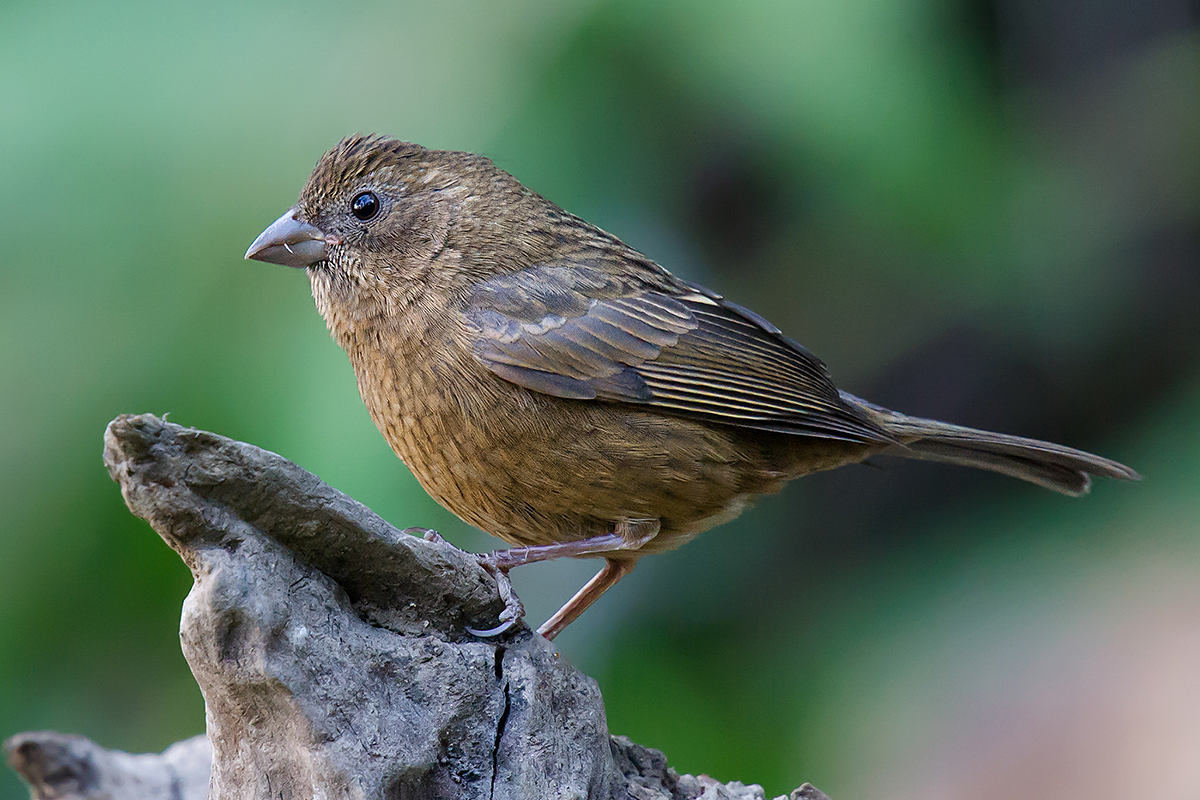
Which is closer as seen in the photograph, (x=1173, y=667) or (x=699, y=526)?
(x=699, y=526)

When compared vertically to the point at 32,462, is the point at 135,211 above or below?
above

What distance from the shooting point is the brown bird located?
308cm

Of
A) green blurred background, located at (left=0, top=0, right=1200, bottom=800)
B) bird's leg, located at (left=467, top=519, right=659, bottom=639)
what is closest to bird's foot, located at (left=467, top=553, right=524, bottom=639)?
bird's leg, located at (left=467, top=519, right=659, bottom=639)

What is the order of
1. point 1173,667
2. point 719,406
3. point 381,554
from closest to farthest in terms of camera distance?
point 381,554 → point 719,406 → point 1173,667

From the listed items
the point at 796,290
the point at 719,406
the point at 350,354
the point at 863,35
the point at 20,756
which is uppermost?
the point at 863,35

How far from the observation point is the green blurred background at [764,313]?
14.1 ft

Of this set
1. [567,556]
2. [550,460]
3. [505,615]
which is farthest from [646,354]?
[505,615]

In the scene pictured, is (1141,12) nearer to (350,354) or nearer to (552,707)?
(350,354)

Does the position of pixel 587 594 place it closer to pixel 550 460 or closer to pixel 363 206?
pixel 550 460

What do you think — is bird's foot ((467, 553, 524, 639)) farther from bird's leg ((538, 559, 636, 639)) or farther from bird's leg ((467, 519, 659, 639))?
bird's leg ((538, 559, 636, 639))

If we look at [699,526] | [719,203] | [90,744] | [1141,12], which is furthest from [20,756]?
[1141,12]

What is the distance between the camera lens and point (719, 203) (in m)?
5.32

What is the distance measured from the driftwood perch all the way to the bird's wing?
33.2 inches

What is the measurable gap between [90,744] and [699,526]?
6.49ft
